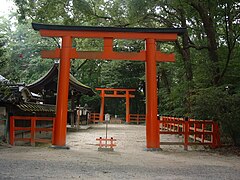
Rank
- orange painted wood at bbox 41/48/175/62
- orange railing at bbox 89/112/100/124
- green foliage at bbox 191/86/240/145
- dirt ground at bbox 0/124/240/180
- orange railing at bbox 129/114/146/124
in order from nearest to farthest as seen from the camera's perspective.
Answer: dirt ground at bbox 0/124/240/180 < green foliage at bbox 191/86/240/145 < orange painted wood at bbox 41/48/175/62 < orange railing at bbox 89/112/100/124 < orange railing at bbox 129/114/146/124

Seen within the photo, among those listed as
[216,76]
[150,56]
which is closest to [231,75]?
[216,76]

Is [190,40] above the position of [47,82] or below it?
above

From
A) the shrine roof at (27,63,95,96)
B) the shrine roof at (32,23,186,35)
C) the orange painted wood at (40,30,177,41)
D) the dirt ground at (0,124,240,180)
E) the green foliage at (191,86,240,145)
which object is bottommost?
the dirt ground at (0,124,240,180)

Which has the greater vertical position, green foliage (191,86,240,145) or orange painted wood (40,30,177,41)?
orange painted wood (40,30,177,41)

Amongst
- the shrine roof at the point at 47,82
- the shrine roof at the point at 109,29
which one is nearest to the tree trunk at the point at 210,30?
the shrine roof at the point at 109,29

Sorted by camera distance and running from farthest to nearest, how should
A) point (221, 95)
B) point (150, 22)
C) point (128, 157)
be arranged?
point (150, 22) < point (221, 95) < point (128, 157)

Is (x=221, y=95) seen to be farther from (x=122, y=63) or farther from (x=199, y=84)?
(x=122, y=63)

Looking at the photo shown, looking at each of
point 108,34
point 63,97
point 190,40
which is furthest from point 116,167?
point 190,40

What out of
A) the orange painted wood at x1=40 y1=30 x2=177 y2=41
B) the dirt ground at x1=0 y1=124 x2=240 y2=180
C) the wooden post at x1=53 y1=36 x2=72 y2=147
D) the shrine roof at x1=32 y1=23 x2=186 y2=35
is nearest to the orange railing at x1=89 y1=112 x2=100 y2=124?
the wooden post at x1=53 y1=36 x2=72 y2=147

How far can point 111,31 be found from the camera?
10344mm

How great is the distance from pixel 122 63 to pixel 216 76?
984 inches

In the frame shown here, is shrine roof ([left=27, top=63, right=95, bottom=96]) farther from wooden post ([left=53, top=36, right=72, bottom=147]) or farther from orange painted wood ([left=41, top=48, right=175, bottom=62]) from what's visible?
wooden post ([left=53, top=36, right=72, bottom=147])

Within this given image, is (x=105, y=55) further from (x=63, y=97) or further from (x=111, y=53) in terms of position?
(x=63, y=97)

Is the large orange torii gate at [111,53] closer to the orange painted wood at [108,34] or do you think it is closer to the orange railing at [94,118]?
the orange painted wood at [108,34]
